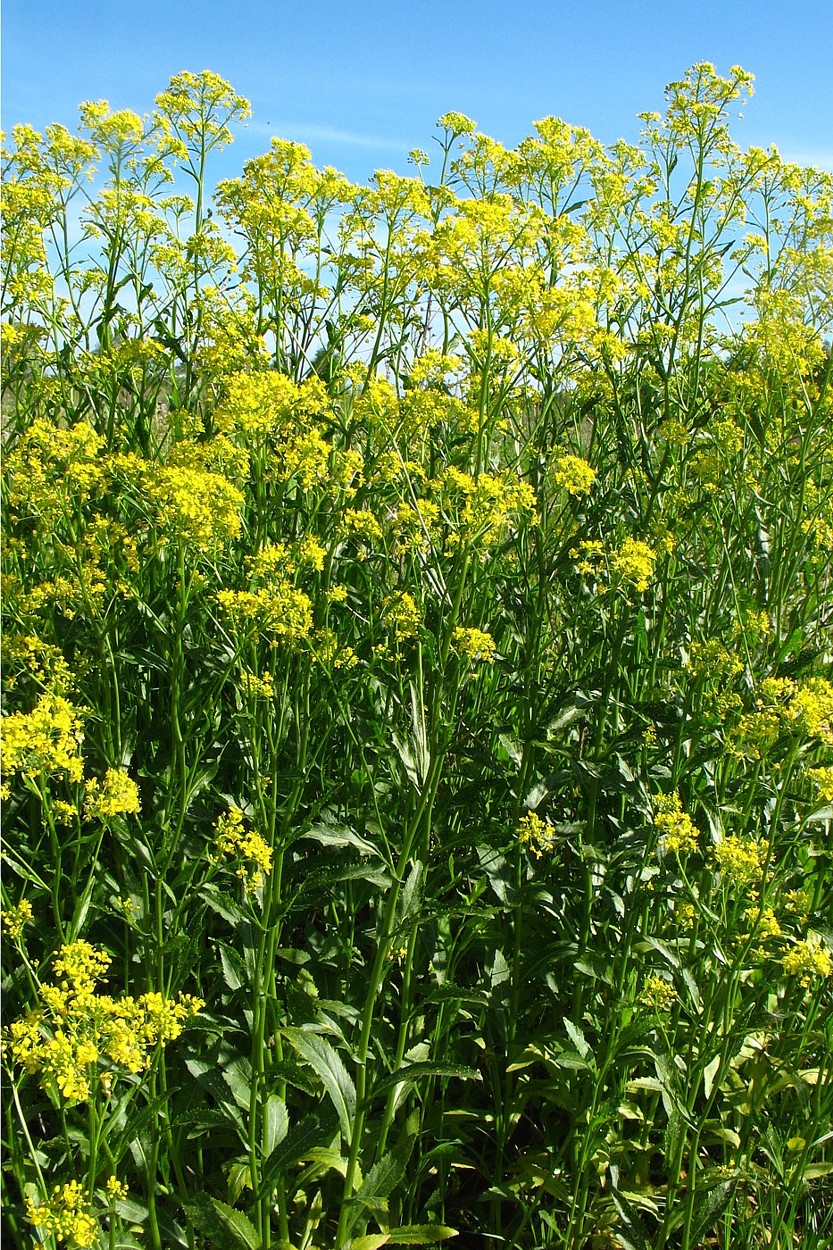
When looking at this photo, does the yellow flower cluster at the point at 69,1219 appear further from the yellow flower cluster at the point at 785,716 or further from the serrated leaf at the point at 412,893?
the yellow flower cluster at the point at 785,716

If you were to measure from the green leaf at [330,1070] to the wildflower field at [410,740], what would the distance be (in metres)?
0.01

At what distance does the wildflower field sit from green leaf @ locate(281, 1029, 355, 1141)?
0.01 meters

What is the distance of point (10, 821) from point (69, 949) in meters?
1.20

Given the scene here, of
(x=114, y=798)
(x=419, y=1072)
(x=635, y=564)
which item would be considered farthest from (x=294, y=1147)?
(x=635, y=564)

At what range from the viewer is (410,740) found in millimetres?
2965

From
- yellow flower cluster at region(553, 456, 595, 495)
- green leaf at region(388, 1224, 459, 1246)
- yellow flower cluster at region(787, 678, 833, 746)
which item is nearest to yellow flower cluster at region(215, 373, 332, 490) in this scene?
yellow flower cluster at region(553, 456, 595, 495)

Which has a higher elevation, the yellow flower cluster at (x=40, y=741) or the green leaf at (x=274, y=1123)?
the yellow flower cluster at (x=40, y=741)

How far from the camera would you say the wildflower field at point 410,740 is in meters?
2.81

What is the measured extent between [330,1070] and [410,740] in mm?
929

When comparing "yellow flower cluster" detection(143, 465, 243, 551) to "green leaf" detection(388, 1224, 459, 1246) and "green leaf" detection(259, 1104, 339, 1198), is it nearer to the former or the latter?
"green leaf" detection(259, 1104, 339, 1198)

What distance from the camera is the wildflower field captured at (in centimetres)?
281

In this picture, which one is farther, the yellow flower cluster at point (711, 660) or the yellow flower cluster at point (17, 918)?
the yellow flower cluster at point (711, 660)

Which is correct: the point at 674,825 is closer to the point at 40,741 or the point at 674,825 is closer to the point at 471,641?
the point at 471,641

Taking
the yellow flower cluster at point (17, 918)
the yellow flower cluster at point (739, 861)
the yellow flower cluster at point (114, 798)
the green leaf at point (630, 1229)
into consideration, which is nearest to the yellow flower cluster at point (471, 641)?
the yellow flower cluster at point (739, 861)
